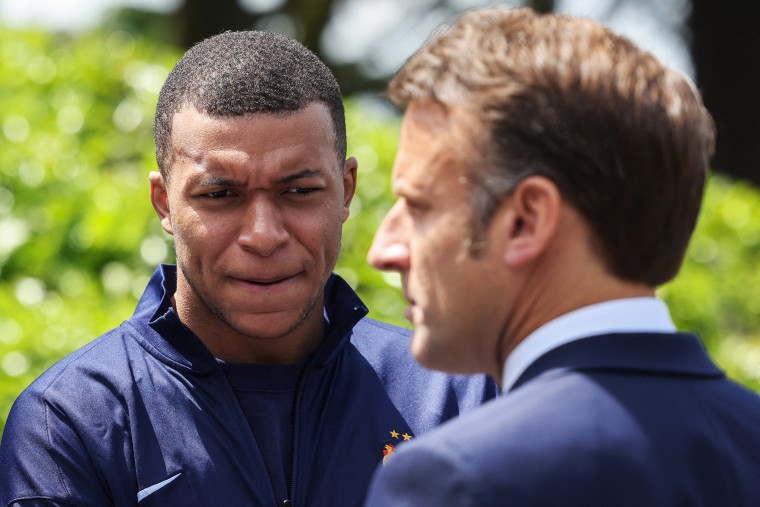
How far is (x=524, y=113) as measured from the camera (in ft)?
5.75

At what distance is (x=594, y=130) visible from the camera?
68.4 inches

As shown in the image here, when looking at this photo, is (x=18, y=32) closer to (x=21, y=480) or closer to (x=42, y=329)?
(x=42, y=329)

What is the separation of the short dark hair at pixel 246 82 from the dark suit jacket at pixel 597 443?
1.13 meters

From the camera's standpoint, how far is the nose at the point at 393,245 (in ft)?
6.35

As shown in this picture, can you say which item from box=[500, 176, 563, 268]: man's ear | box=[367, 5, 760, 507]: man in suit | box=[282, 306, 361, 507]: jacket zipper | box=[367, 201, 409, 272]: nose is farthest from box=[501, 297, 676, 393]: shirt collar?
box=[282, 306, 361, 507]: jacket zipper

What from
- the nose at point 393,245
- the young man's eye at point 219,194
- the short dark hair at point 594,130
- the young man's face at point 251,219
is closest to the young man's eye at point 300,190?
the young man's face at point 251,219

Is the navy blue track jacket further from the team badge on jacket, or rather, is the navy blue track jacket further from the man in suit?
the man in suit

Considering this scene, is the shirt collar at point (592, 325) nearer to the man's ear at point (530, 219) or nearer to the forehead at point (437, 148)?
the man's ear at point (530, 219)

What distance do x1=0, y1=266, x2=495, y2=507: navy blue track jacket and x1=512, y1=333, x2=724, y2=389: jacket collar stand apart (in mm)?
929

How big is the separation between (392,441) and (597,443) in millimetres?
1136

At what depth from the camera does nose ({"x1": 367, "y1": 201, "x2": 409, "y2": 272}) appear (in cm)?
194

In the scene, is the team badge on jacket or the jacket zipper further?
the team badge on jacket

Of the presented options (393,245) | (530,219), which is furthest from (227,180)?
(530,219)

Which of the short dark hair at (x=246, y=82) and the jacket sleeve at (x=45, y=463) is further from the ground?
the short dark hair at (x=246, y=82)
